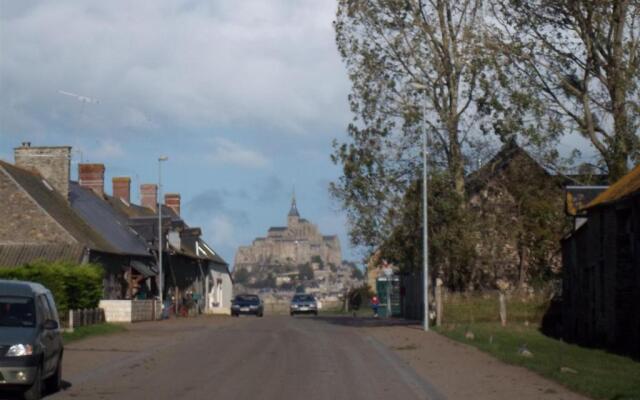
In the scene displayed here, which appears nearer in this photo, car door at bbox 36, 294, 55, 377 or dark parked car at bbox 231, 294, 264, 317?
car door at bbox 36, 294, 55, 377

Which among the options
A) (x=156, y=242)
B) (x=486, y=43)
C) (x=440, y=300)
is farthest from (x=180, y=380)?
(x=156, y=242)

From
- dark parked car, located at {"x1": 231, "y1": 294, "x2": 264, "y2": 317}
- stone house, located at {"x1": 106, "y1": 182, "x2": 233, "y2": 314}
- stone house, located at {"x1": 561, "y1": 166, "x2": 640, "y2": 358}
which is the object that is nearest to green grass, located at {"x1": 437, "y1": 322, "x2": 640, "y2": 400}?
stone house, located at {"x1": 561, "y1": 166, "x2": 640, "y2": 358}

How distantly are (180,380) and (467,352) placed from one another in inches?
362

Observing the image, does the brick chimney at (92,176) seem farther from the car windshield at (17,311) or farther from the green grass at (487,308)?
the car windshield at (17,311)

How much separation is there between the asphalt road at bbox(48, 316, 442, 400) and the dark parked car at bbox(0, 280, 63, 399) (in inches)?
32.6

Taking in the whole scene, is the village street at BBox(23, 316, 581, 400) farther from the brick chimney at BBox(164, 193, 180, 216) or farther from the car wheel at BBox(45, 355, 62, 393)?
the brick chimney at BBox(164, 193, 180, 216)

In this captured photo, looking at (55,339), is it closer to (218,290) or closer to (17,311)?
(17,311)

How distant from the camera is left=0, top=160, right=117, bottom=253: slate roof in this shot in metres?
45.3

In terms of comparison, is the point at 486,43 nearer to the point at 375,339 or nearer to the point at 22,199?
the point at 375,339

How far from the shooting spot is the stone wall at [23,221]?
147 ft

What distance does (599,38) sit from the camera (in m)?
37.5

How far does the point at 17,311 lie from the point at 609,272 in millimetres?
17312

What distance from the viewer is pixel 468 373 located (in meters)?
20.0

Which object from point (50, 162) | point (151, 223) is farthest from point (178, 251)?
point (50, 162)
